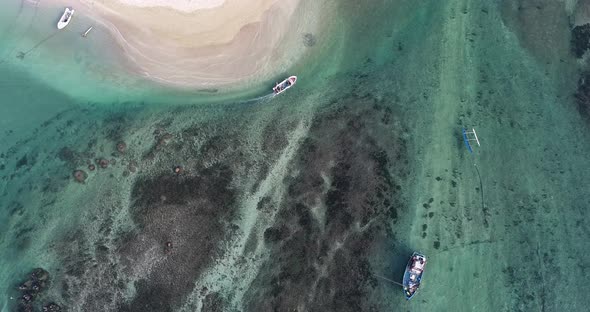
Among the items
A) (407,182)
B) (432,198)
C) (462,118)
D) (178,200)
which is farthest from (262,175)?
(462,118)

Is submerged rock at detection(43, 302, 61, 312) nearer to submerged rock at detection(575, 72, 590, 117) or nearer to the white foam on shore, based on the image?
the white foam on shore

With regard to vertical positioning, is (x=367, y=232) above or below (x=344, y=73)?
below

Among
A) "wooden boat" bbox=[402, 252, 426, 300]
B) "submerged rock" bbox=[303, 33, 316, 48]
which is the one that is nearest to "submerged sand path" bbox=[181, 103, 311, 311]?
"wooden boat" bbox=[402, 252, 426, 300]

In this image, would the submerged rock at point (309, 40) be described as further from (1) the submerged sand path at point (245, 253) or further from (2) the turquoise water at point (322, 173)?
(1) the submerged sand path at point (245, 253)

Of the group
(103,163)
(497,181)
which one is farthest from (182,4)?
(497,181)

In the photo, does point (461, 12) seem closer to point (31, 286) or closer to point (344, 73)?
point (344, 73)
